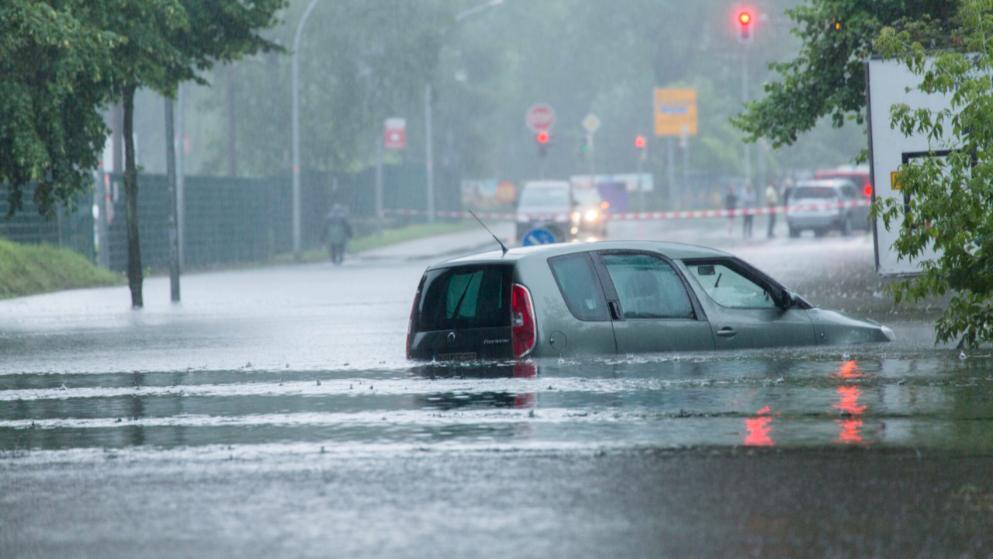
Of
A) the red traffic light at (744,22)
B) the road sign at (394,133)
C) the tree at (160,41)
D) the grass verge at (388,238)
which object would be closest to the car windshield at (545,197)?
the grass verge at (388,238)

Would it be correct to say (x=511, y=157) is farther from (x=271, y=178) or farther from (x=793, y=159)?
(x=271, y=178)

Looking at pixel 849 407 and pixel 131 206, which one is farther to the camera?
pixel 131 206

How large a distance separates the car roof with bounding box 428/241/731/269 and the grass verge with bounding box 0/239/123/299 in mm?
20901

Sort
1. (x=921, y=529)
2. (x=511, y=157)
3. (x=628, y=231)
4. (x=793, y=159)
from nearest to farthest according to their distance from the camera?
1. (x=921, y=529)
2. (x=628, y=231)
3. (x=793, y=159)
4. (x=511, y=157)

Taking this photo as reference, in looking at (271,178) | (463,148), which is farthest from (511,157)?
(271,178)

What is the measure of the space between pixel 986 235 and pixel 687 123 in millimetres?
82308

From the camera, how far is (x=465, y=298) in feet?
47.8

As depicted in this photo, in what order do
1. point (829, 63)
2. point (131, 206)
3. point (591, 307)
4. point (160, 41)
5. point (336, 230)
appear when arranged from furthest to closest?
point (336, 230) → point (131, 206) → point (160, 41) → point (829, 63) → point (591, 307)

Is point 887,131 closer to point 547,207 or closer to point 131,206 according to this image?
point 131,206

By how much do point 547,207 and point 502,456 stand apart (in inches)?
1730

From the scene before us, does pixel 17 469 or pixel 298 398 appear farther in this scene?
pixel 298 398

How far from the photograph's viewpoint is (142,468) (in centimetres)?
997

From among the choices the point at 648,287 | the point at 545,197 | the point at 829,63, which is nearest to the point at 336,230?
the point at 545,197

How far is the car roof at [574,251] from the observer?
1425 centimetres
